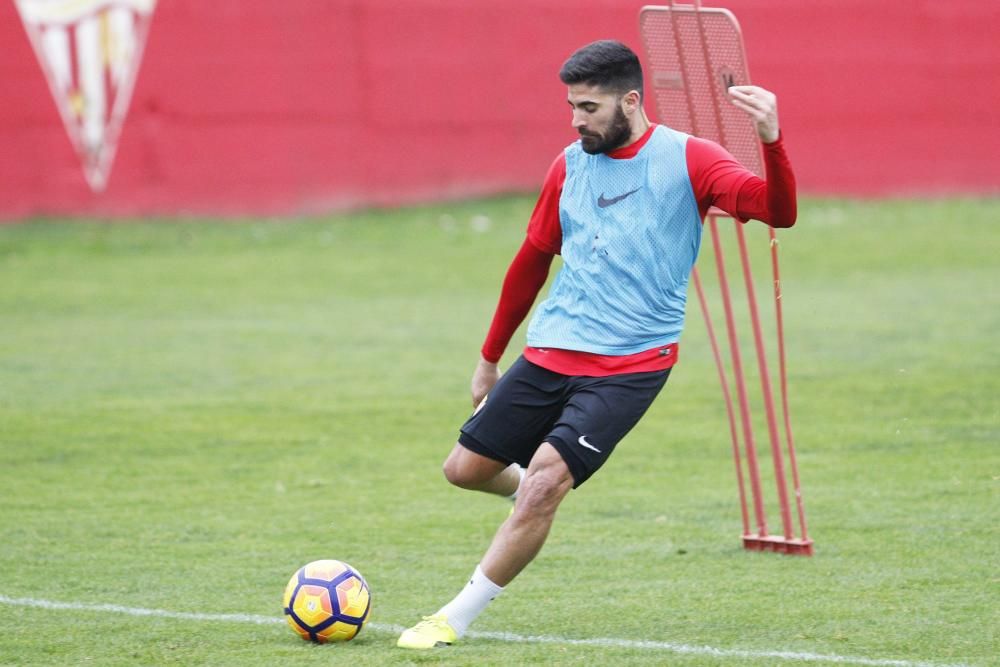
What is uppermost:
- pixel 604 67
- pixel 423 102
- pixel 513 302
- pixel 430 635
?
pixel 604 67

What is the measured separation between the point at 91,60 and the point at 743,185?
17792 millimetres

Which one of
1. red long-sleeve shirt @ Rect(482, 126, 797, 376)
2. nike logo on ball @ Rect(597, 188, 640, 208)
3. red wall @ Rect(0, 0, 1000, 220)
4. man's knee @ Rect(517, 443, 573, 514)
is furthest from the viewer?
red wall @ Rect(0, 0, 1000, 220)

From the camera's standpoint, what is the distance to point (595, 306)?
6.57 meters

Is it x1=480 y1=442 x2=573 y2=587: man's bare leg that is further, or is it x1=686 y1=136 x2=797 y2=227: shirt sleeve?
x1=480 y1=442 x2=573 y2=587: man's bare leg

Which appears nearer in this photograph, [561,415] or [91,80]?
[561,415]

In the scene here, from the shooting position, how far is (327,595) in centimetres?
648

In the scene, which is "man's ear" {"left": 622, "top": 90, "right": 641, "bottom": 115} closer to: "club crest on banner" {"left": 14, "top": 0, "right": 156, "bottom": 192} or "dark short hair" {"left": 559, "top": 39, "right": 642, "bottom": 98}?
"dark short hair" {"left": 559, "top": 39, "right": 642, "bottom": 98}

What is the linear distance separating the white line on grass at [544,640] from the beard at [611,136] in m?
1.96

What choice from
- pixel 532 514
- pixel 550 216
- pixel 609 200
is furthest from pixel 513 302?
pixel 532 514

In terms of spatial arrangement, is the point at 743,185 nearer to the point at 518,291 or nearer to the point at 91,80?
the point at 518,291

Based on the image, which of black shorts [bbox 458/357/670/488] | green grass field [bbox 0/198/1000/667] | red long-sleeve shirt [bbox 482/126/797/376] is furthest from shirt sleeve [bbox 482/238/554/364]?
green grass field [bbox 0/198/1000/667]

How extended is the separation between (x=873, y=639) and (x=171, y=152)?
18.3m

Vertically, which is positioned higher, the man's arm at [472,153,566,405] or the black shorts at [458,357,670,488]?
the man's arm at [472,153,566,405]

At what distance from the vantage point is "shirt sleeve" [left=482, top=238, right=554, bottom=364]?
6.96 m
